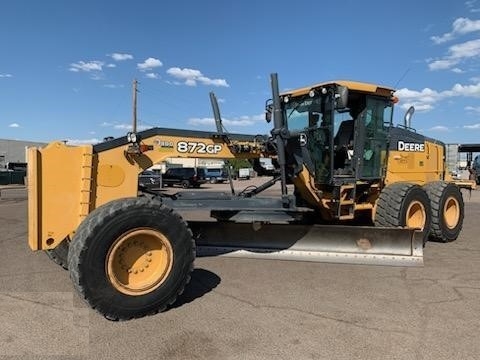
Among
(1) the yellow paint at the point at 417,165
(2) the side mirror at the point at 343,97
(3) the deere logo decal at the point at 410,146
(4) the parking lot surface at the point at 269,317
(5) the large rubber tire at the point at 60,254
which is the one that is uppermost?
(2) the side mirror at the point at 343,97

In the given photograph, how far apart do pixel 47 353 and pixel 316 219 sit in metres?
5.89

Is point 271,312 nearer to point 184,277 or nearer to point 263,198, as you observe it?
point 184,277

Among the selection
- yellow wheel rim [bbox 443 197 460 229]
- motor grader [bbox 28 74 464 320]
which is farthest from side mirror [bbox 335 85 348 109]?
yellow wheel rim [bbox 443 197 460 229]

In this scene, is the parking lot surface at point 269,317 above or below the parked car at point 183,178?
below

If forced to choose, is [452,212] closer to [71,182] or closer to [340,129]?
[340,129]

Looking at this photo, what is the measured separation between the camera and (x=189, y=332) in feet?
15.6

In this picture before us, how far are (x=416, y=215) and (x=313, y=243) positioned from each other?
8.44 ft

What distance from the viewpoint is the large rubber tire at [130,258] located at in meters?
4.96

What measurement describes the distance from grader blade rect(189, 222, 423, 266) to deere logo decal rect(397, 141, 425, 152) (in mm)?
2954

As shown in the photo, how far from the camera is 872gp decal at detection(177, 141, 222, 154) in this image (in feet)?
22.0

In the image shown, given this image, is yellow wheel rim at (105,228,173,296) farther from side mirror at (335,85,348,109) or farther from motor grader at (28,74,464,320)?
side mirror at (335,85,348,109)

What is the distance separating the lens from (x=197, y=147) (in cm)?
688

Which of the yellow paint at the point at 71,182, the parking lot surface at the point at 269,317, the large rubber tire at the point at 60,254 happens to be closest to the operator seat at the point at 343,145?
the parking lot surface at the point at 269,317

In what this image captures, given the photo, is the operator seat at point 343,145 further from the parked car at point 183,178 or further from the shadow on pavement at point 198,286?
the parked car at point 183,178
